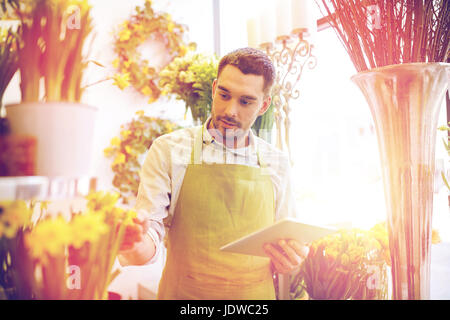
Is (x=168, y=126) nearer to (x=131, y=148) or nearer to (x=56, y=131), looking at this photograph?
(x=131, y=148)

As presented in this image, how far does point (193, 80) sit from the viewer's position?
3.11 feet

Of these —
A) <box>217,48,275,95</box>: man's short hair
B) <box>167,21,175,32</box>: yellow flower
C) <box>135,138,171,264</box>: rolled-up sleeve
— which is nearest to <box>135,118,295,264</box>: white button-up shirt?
<box>135,138,171,264</box>: rolled-up sleeve

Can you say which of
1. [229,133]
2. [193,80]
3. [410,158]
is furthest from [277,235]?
[193,80]

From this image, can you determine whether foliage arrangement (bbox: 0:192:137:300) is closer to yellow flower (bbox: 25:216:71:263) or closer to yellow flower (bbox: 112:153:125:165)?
yellow flower (bbox: 25:216:71:263)

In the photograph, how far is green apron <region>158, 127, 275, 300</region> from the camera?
49 centimetres

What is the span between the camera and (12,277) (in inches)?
13.9

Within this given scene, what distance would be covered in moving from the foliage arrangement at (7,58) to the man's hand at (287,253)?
372 millimetres

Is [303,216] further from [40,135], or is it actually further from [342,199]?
[40,135]

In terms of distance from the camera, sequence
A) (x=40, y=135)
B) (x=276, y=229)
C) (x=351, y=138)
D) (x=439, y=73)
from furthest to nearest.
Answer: (x=351, y=138) → (x=439, y=73) → (x=276, y=229) → (x=40, y=135)

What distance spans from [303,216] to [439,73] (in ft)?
1.17

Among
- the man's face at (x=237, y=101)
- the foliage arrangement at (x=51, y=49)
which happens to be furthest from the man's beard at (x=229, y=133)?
the foliage arrangement at (x=51, y=49)

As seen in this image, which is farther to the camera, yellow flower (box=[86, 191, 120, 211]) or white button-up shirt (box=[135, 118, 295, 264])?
white button-up shirt (box=[135, 118, 295, 264])

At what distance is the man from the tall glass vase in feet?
0.59
